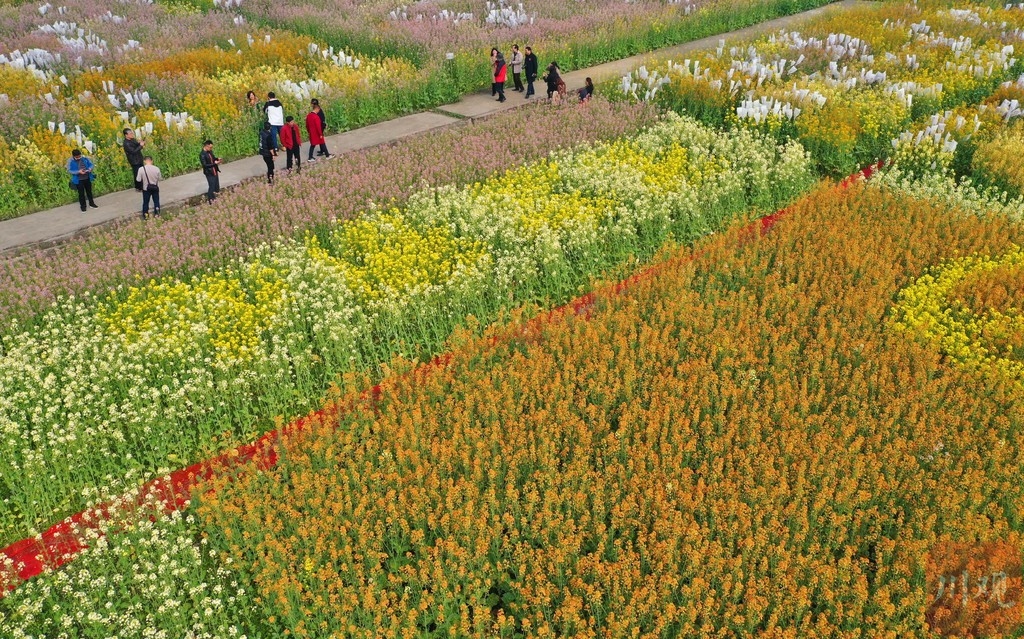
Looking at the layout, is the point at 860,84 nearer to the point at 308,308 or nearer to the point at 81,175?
the point at 308,308

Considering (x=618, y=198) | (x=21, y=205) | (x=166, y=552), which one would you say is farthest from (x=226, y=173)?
(x=166, y=552)

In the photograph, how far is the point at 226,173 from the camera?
15.7m

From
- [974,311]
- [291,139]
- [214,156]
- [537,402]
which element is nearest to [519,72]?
[291,139]

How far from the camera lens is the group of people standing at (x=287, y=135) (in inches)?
571

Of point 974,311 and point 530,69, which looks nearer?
point 974,311

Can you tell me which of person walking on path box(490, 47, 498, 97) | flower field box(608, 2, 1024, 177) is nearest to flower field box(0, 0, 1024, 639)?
flower field box(608, 2, 1024, 177)

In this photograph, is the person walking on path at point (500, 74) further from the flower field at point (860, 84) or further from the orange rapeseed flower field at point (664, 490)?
the orange rapeseed flower field at point (664, 490)

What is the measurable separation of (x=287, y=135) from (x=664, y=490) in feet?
35.0

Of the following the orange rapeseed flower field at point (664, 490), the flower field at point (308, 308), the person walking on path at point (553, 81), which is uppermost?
the person walking on path at point (553, 81)

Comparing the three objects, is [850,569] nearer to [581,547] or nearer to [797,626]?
[797,626]

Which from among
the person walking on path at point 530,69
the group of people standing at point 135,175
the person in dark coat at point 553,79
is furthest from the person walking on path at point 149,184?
the person walking on path at point 530,69

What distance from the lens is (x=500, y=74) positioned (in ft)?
63.5

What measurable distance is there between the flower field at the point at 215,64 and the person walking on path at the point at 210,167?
7.35 ft

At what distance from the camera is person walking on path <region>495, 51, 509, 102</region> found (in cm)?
1912
